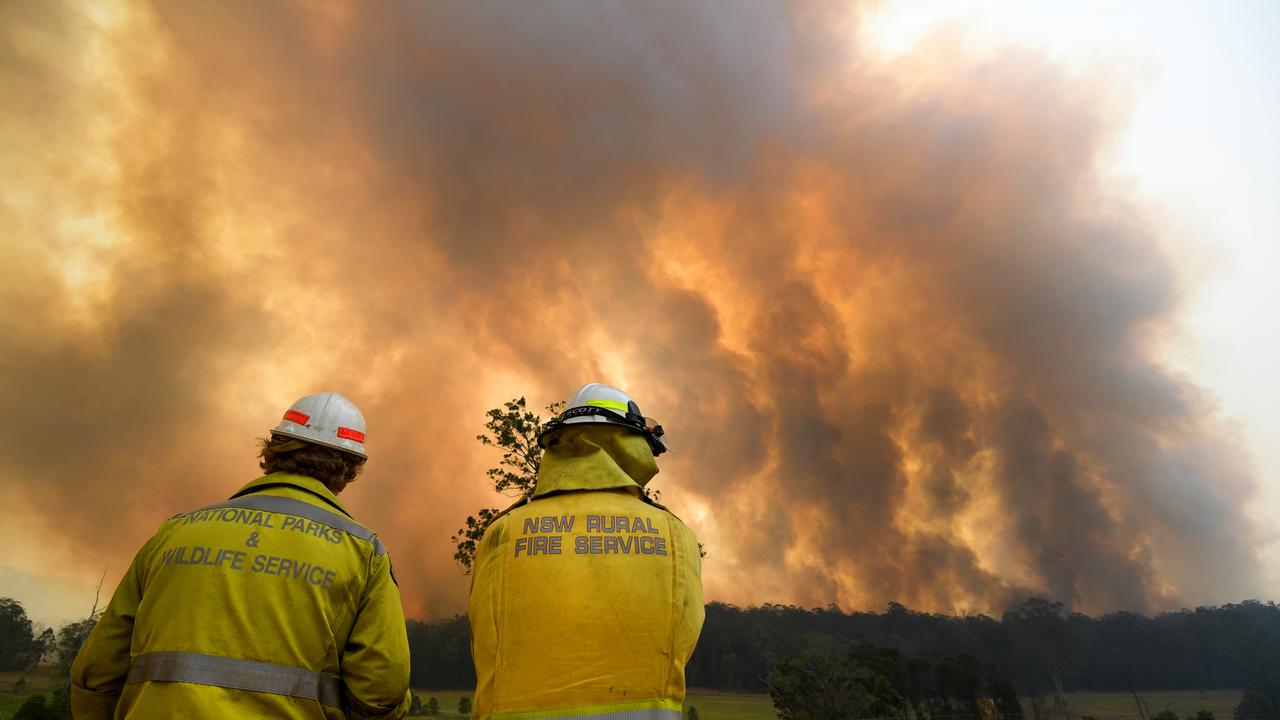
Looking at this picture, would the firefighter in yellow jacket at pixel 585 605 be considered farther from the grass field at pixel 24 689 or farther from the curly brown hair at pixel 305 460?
the grass field at pixel 24 689

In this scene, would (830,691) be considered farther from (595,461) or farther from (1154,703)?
(1154,703)

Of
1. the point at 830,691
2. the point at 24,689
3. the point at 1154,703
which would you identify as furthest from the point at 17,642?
the point at 1154,703

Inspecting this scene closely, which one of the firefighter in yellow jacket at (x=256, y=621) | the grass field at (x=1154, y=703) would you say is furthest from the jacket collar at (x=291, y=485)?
the grass field at (x=1154, y=703)

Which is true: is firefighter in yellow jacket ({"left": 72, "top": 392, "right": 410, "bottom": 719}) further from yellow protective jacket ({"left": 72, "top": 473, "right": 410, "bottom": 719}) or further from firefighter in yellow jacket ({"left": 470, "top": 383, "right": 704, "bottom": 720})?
firefighter in yellow jacket ({"left": 470, "top": 383, "right": 704, "bottom": 720})

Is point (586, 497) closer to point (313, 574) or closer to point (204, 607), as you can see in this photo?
point (313, 574)

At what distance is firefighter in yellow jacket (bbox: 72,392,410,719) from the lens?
3973mm

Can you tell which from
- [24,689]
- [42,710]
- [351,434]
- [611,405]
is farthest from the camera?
[24,689]

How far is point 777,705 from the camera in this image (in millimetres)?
94188

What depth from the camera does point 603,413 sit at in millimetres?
4934

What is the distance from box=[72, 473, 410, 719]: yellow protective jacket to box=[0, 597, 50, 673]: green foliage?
372 ft

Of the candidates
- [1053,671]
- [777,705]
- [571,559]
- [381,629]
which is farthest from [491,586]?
[1053,671]

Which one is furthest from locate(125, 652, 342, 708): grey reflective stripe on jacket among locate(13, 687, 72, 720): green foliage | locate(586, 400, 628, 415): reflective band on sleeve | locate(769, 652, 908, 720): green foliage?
locate(769, 652, 908, 720): green foliage

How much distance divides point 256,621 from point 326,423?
73.6 inches

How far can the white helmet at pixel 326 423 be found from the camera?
5480 mm
